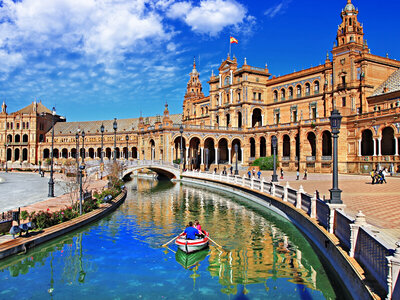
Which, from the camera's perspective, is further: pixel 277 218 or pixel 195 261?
pixel 277 218

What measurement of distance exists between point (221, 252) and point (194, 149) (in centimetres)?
5402

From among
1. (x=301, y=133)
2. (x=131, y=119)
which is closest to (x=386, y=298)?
(x=301, y=133)

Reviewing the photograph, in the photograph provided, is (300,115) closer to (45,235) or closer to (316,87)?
(316,87)

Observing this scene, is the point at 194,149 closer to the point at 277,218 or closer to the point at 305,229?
the point at 277,218

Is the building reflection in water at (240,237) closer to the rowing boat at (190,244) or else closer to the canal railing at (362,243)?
the rowing boat at (190,244)

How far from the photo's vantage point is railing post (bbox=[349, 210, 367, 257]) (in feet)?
28.5

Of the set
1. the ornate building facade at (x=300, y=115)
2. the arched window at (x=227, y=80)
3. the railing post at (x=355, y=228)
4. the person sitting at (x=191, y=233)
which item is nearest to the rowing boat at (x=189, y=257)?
the person sitting at (x=191, y=233)

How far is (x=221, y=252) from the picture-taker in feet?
46.6

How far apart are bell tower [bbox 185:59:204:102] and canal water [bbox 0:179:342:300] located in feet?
236

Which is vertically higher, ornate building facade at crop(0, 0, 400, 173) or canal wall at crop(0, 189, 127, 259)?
ornate building facade at crop(0, 0, 400, 173)

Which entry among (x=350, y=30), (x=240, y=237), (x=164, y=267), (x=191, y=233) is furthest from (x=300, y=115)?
(x=164, y=267)

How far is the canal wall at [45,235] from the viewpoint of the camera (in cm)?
1238

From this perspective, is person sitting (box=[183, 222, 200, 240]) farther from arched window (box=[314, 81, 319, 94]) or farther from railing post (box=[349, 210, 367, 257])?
arched window (box=[314, 81, 319, 94])

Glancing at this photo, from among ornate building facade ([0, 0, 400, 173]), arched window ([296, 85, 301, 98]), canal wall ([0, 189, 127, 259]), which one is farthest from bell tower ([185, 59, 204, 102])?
canal wall ([0, 189, 127, 259])
